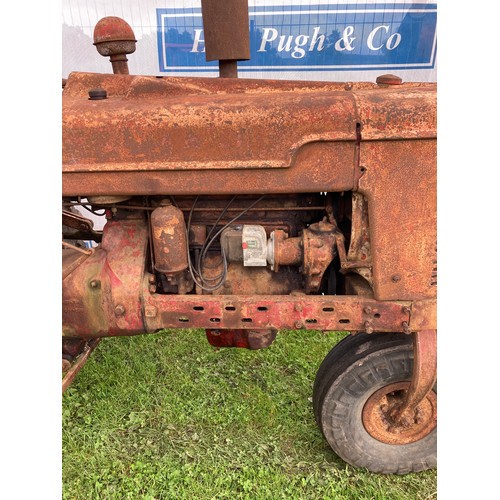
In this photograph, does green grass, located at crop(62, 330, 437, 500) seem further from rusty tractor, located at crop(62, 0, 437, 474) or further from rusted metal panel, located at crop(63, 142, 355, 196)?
rusted metal panel, located at crop(63, 142, 355, 196)

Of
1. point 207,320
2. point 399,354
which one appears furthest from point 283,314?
point 399,354

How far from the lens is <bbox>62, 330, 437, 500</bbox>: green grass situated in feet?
7.57

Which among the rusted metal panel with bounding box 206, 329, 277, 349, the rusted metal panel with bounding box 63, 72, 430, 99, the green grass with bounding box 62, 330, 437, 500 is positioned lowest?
the green grass with bounding box 62, 330, 437, 500

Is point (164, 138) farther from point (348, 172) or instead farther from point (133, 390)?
point (133, 390)

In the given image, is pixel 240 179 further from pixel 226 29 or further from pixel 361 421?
pixel 361 421

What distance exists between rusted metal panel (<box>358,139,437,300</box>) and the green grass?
961mm

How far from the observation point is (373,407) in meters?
2.31

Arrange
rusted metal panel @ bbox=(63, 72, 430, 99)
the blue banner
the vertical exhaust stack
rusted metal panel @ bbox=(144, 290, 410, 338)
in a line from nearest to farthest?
rusted metal panel @ bbox=(144, 290, 410, 338) → rusted metal panel @ bbox=(63, 72, 430, 99) → the vertical exhaust stack → the blue banner

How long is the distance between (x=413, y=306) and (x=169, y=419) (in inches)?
56.3

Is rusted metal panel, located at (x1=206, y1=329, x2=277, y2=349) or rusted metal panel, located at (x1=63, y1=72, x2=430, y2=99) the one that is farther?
rusted metal panel, located at (x1=206, y1=329, x2=277, y2=349)

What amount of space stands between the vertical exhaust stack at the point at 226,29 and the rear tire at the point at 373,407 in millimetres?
→ 1478

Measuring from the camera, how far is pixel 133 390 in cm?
295

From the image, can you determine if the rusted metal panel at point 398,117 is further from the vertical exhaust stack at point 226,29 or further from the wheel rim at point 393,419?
the wheel rim at point 393,419

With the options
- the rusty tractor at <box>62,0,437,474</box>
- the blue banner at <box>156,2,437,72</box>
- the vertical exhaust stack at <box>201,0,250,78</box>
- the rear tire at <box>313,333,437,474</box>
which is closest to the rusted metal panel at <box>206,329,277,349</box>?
the rusty tractor at <box>62,0,437,474</box>
